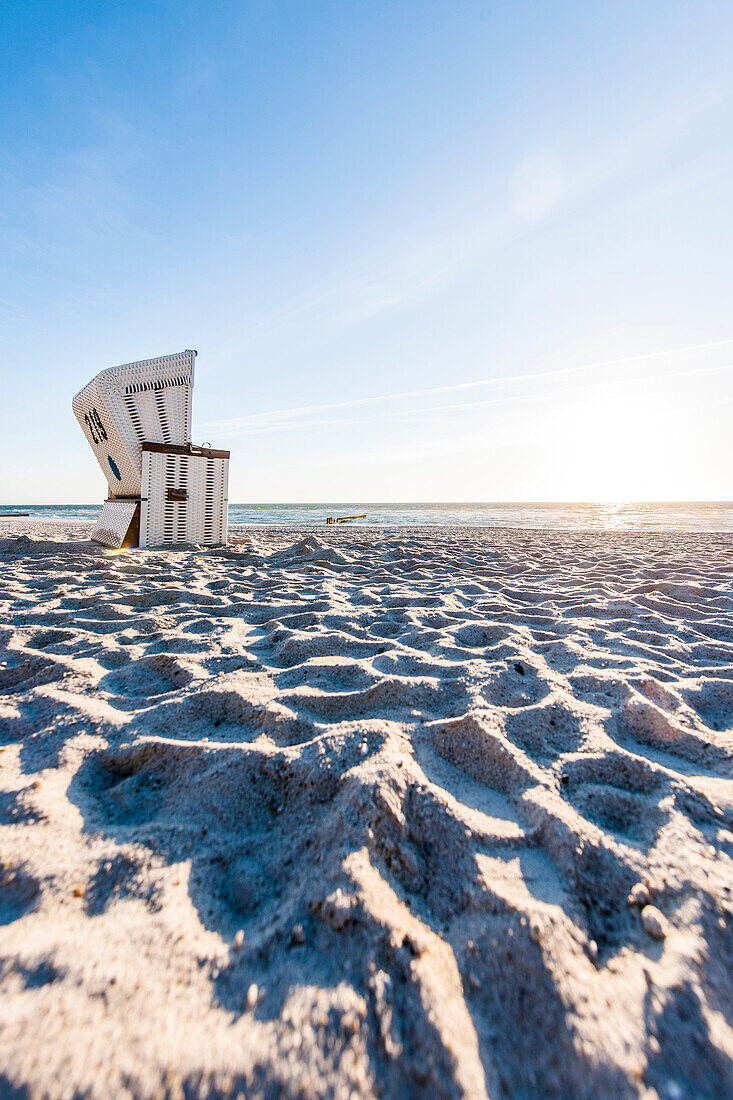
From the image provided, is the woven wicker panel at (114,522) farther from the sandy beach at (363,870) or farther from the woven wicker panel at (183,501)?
the sandy beach at (363,870)

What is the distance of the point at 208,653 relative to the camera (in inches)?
92.7

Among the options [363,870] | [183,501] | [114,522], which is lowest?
[363,870]

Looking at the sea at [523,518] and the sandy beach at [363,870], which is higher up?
the sea at [523,518]

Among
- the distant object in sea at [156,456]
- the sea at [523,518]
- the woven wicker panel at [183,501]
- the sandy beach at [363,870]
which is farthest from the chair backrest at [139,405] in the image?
the sea at [523,518]

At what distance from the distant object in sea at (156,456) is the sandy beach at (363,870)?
3.80 metres

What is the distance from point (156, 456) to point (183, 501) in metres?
0.68

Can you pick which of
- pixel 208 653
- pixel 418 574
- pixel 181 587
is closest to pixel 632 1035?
pixel 208 653

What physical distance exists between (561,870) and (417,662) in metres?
1.20

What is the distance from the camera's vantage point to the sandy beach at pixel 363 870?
0.71 metres

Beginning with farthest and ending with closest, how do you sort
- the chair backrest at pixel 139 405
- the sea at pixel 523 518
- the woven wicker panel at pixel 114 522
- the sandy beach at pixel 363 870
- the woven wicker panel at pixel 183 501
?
the sea at pixel 523 518, the woven wicker panel at pixel 114 522, the woven wicker panel at pixel 183 501, the chair backrest at pixel 139 405, the sandy beach at pixel 363 870

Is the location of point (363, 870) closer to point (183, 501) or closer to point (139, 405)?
point (183, 501)

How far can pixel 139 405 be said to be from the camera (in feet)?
19.2

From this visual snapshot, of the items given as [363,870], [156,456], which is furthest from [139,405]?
[363,870]

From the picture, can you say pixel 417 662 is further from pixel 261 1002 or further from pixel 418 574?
pixel 418 574
